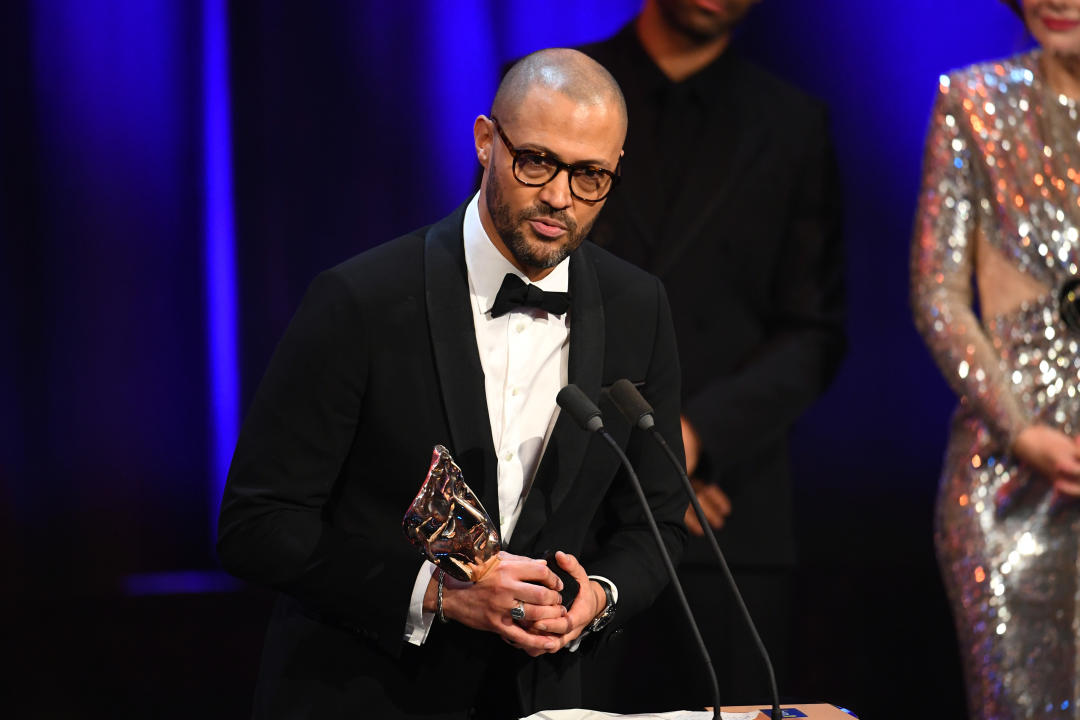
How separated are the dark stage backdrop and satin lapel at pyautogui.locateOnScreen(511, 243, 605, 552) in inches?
64.2

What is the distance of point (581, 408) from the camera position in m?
1.86

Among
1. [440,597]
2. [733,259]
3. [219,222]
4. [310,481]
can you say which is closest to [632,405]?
[440,597]

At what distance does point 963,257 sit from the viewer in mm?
2936

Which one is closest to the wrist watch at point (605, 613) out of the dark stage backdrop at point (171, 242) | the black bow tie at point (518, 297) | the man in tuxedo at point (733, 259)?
the black bow tie at point (518, 297)

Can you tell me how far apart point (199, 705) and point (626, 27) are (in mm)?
2071

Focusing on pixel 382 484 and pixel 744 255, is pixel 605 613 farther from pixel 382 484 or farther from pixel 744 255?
pixel 744 255

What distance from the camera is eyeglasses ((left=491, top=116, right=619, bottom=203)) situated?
2.07m

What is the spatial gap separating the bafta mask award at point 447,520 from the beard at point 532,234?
16.0 inches

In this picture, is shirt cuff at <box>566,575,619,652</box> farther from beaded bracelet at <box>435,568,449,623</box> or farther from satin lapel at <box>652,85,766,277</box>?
satin lapel at <box>652,85,766,277</box>

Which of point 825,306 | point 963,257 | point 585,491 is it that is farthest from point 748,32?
point 585,491

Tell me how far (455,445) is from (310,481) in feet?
0.72

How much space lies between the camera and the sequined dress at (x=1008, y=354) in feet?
9.39

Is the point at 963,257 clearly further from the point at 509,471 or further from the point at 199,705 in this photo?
the point at 199,705

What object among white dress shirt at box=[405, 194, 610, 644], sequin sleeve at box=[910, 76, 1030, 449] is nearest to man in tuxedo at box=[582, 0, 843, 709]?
sequin sleeve at box=[910, 76, 1030, 449]
